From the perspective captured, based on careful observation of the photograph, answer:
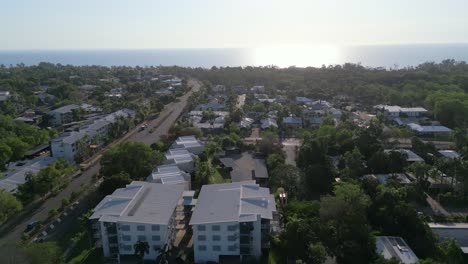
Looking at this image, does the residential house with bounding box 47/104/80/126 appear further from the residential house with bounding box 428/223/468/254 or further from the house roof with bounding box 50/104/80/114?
the residential house with bounding box 428/223/468/254

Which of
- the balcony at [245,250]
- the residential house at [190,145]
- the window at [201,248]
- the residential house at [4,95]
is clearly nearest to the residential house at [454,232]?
the balcony at [245,250]

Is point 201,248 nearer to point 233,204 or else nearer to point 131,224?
point 233,204

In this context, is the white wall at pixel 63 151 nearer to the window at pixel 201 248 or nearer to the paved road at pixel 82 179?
the paved road at pixel 82 179

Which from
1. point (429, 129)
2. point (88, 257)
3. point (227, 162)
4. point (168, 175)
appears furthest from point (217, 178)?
point (429, 129)

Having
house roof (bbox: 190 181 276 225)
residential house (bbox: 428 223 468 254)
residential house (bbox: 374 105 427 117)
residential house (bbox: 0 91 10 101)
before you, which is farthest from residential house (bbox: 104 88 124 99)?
residential house (bbox: 428 223 468 254)

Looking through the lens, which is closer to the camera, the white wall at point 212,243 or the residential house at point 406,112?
the white wall at point 212,243
